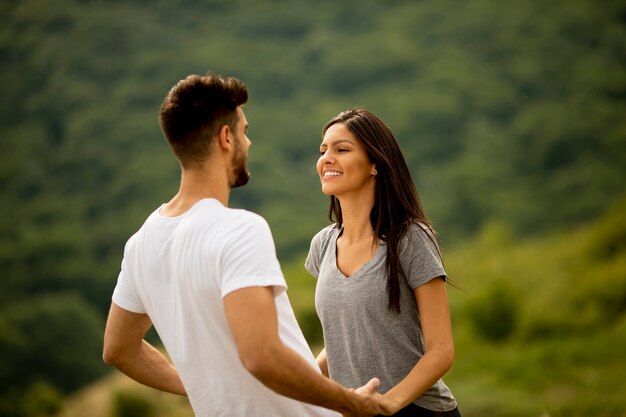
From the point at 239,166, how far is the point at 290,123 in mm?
31288

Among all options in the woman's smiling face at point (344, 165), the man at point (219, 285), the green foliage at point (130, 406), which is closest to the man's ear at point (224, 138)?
the man at point (219, 285)

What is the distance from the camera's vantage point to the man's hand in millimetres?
2129

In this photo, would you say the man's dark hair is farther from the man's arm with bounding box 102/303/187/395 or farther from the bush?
the bush

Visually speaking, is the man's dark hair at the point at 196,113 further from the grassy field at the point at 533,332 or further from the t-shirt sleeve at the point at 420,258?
the grassy field at the point at 533,332

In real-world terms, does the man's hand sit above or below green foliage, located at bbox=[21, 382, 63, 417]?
above

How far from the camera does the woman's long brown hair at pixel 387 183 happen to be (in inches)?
99.0

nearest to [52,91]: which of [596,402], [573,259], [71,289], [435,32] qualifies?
[71,289]

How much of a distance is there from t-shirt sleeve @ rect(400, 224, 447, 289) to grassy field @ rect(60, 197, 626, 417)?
920 centimetres

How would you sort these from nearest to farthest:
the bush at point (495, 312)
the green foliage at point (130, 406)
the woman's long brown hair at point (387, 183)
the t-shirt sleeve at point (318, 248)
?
the woman's long brown hair at point (387, 183) → the t-shirt sleeve at point (318, 248) → the green foliage at point (130, 406) → the bush at point (495, 312)

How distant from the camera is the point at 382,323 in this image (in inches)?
95.2

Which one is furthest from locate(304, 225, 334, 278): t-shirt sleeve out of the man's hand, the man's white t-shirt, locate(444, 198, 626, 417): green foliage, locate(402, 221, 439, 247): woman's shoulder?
locate(444, 198, 626, 417): green foliage

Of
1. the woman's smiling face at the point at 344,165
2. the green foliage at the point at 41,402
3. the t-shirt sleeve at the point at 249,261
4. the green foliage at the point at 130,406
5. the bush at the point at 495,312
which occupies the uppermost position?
the woman's smiling face at the point at 344,165

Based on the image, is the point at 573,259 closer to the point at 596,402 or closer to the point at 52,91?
the point at 596,402

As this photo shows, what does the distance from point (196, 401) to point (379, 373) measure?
1.95 feet
